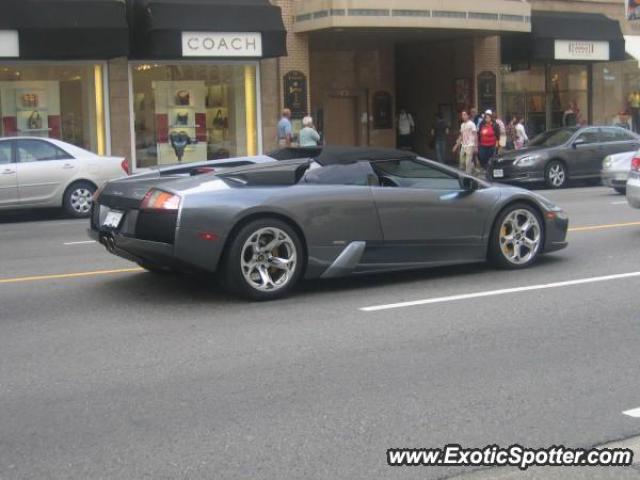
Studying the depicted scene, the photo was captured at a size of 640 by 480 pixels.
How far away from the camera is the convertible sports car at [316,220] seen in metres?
8.08

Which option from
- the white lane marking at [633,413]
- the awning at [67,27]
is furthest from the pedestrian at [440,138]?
the white lane marking at [633,413]

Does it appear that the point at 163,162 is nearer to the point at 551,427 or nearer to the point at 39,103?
the point at 39,103

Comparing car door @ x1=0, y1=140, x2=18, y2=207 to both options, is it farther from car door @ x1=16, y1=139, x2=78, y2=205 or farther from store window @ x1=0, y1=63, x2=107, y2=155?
store window @ x1=0, y1=63, x2=107, y2=155

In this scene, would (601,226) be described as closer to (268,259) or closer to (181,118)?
(268,259)

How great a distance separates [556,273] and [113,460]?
236 inches

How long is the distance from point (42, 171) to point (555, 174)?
Result: 1153 centimetres

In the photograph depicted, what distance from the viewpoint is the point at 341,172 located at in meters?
8.90

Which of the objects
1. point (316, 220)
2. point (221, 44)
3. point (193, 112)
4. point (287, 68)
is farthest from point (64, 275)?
point (287, 68)

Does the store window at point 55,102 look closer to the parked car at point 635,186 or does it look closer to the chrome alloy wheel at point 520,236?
the parked car at point 635,186

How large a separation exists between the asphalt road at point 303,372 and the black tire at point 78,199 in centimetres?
708

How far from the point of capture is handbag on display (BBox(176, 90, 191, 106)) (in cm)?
2297

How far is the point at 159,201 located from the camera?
8125mm

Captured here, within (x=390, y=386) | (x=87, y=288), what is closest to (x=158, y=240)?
(x=87, y=288)

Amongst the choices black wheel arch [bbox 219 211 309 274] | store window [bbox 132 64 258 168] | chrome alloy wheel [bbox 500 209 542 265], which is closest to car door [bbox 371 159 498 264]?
chrome alloy wheel [bbox 500 209 542 265]
